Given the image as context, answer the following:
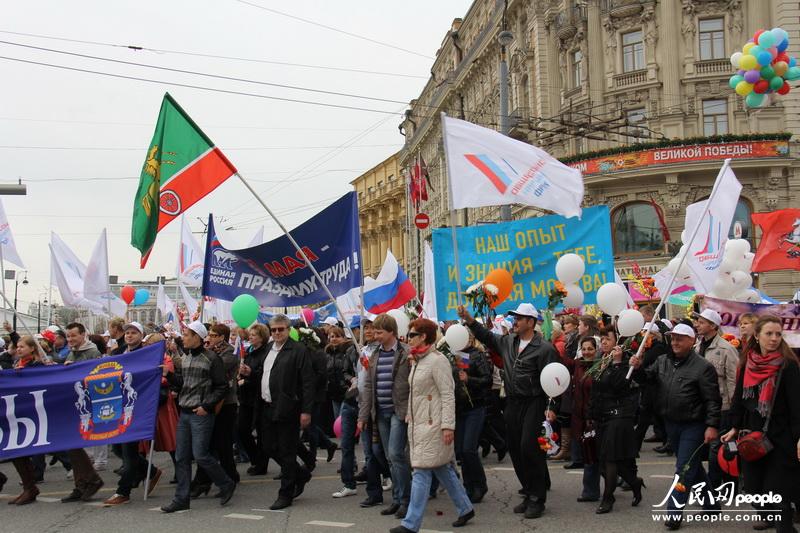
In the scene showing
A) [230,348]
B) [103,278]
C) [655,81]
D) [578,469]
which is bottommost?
[578,469]

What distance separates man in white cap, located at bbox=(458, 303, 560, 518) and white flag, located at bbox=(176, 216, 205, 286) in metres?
13.0

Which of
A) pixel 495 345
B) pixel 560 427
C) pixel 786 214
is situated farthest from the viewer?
pixel 786 214

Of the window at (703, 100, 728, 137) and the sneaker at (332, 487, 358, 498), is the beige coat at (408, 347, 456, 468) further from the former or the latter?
the window at (703, 100, 728, 137)

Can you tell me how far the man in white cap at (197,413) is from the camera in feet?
28.1

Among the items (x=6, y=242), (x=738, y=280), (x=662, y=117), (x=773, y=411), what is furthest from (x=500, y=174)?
(x=662, y=117)

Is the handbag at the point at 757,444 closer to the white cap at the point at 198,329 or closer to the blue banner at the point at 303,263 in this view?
the blue banner at the point at 303,263

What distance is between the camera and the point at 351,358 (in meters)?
11.8

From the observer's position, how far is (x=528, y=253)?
938 centimetres

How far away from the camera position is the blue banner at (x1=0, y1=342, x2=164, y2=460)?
9.13 m

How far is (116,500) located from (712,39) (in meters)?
30.7

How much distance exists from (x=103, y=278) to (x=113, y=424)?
9258 mm

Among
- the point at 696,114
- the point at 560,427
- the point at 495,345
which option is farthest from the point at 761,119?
the point at 495,345

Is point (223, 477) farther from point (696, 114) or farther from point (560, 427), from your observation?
→ point (696, 114)

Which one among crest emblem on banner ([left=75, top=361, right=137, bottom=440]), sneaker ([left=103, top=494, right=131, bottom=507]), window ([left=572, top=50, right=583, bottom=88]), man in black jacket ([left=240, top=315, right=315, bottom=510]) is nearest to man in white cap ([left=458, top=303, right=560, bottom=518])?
man in black jacket ([left=240, top=315, right=315, bottom=510])
